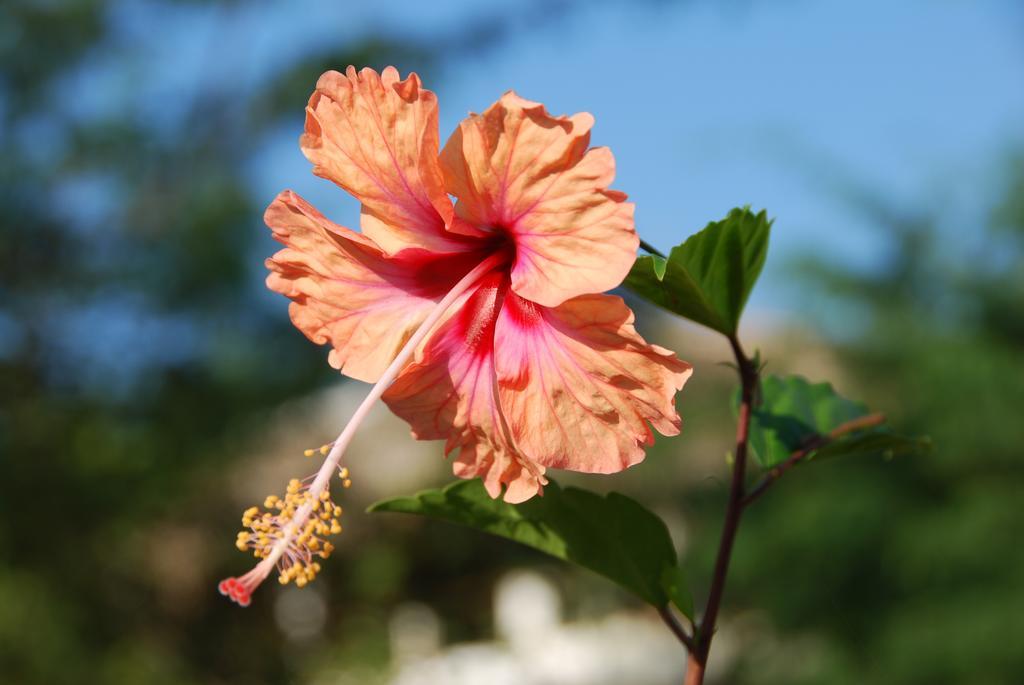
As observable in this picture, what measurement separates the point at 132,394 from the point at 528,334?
5351 millimetres

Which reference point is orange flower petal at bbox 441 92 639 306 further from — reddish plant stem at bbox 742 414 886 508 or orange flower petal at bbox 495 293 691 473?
reddish plant stem at bbox 742 414 886 508

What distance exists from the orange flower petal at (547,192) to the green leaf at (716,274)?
4 cm

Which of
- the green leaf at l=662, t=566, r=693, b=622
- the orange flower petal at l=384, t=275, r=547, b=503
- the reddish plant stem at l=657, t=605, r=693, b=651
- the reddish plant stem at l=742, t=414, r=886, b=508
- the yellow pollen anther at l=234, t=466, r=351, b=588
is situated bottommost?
the yellow pollen anther at l=234, t=466, r=351, b=588

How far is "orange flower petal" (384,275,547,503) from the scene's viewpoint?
625 mm

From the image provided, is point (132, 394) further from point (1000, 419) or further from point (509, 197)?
point (509, 197)

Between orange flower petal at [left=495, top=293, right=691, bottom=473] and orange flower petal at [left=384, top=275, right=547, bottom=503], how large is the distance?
0.07 feet

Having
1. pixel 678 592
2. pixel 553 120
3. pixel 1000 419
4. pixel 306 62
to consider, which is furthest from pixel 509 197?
pixel 306 62

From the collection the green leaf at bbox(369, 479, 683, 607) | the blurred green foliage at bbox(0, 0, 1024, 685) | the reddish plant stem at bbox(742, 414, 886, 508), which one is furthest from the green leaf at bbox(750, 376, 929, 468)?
the blurred green foliage at bbox(0, 0, 1024, 685)

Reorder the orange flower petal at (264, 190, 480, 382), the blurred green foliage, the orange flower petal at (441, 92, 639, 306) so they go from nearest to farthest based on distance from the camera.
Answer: the orange flower petal at (441, 92, 639, 306) < the orange flower petal at (264, 190, 480, 382) < the blurred green foliage

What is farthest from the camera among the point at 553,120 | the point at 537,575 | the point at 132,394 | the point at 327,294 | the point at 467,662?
the point at 537,575

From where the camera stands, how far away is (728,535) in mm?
590

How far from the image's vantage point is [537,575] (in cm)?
820

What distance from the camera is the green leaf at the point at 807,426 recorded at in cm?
70

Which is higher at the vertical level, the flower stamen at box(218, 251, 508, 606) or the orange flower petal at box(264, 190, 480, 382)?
the orange flower petal at box(264, 190, 480, 382)
